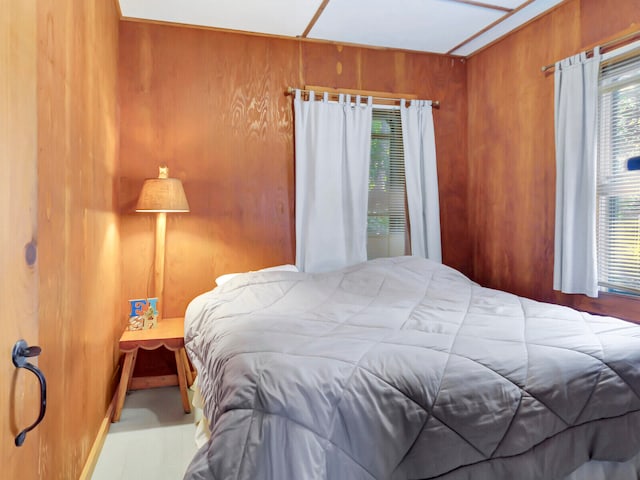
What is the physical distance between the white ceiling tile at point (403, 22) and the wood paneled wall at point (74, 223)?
4.65 ft

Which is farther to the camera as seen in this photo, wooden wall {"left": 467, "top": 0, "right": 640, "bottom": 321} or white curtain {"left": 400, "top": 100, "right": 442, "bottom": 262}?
white curtain {"left": 400, "top": 100, "right": 442, "bottom": 262}

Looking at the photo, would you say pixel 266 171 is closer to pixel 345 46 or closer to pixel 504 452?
pixel 345 46

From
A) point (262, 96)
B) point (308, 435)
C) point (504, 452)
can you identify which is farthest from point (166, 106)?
point (504, 452)

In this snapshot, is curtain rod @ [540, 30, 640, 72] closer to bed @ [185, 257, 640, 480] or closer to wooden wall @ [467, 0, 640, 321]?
wooden wall @ [467, 0, 640, 321]

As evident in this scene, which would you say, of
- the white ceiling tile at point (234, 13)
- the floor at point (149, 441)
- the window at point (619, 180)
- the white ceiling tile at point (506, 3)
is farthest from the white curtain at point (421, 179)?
the floor at point (149, 441)

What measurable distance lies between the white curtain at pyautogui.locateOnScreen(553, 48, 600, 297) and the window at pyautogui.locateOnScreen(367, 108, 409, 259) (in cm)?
113

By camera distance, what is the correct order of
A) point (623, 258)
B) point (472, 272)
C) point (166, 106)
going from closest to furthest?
point (623, 258), point (166, 106), point (472, 272)

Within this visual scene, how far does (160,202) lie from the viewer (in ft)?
8.75

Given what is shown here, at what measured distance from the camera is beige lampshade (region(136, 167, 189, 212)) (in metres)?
2.67

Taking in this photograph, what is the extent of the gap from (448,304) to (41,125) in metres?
1.89

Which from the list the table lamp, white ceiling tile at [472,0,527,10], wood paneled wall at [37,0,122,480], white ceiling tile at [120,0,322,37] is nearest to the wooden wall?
white ceiling tile at [472,0,527,10]

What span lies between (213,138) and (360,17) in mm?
1281

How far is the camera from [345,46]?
11.1 feet

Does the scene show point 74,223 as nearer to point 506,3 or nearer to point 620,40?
point 506,3
